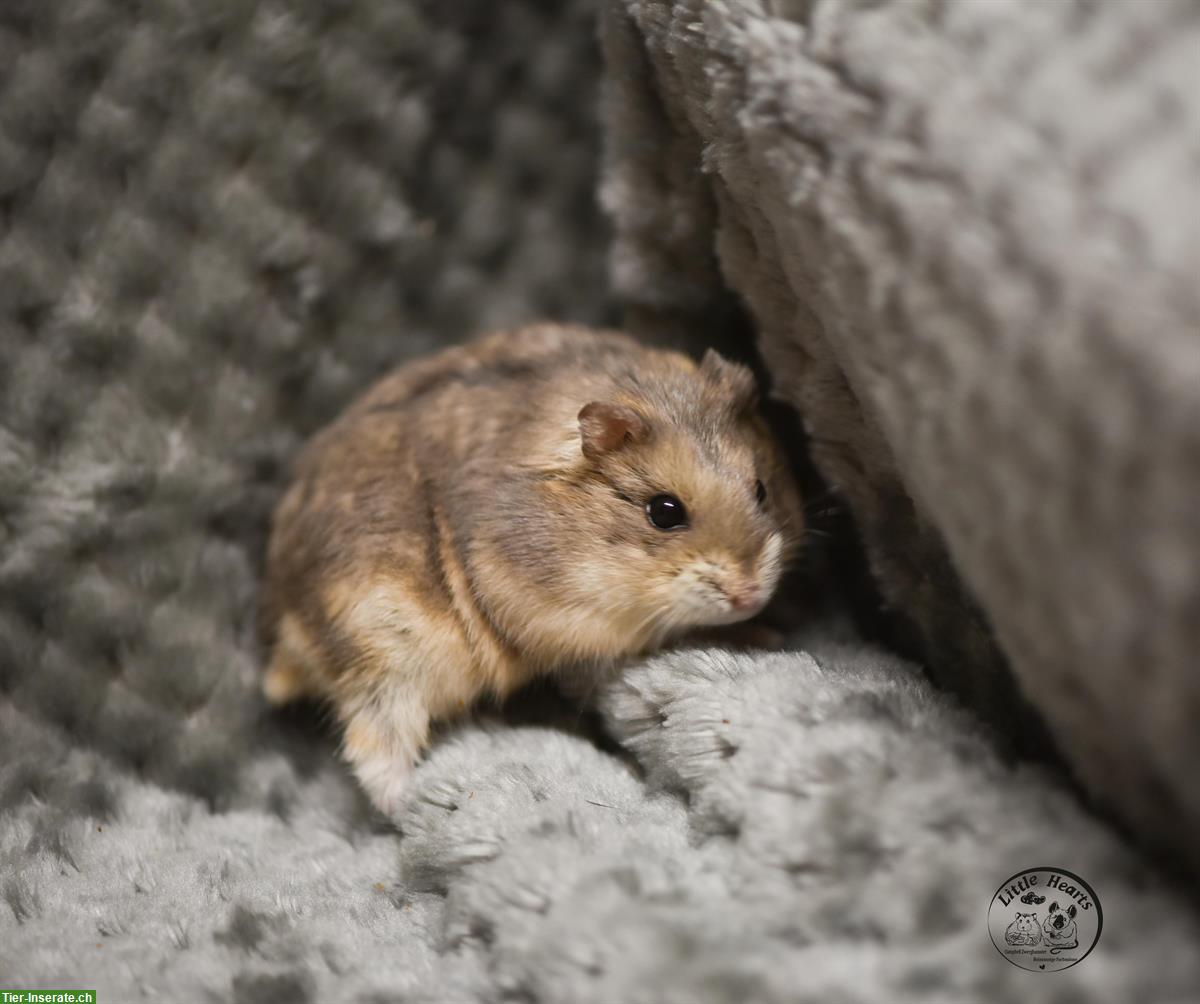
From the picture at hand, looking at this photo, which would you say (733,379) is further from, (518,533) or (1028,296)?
(1028,296)

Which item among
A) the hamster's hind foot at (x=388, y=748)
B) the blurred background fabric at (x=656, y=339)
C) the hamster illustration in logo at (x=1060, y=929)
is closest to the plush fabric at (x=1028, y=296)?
the blurred background fabric at (x=656, y=339)

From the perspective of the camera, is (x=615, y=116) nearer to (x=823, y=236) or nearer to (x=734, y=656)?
(x=823, y=236)

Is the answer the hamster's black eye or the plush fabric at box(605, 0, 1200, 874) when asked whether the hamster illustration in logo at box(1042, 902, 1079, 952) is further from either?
the hamster's black eye

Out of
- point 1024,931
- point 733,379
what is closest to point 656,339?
point 733,379

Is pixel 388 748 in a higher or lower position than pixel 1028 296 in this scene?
lower

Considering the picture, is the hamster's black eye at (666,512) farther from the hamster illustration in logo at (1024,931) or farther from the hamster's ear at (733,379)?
the hamster illustration in logo at (1024,931)

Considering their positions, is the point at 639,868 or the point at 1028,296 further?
the point at 639,868
